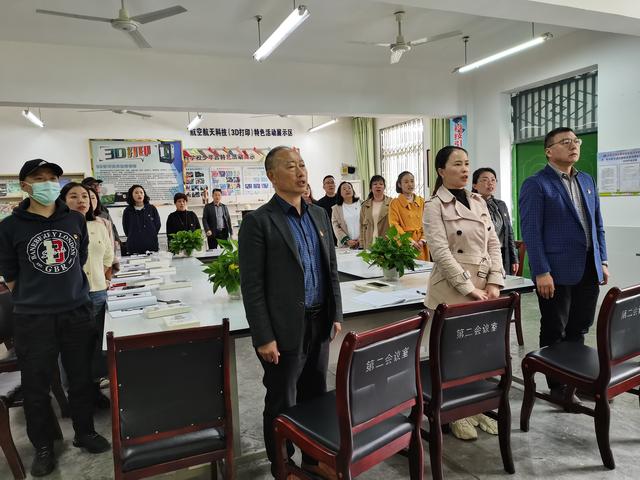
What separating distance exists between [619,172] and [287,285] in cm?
475

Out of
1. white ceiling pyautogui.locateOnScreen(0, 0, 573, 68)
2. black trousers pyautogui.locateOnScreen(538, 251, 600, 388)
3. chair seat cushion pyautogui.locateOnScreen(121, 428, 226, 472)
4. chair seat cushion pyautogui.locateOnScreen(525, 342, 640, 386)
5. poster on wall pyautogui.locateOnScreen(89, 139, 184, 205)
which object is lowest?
chair seat cushion pyautogui.locateOnScreen(121, 428, 226, 472)

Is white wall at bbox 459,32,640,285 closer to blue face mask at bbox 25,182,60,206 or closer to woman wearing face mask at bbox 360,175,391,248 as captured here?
woman wearing face mask at bbox 360,175,391,248

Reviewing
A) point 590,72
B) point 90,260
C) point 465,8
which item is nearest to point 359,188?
point 590,72

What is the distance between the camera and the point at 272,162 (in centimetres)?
176

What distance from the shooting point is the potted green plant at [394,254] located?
282 centimetres

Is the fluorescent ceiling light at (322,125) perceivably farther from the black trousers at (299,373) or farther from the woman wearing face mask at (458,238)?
the black trousers at (299,373)

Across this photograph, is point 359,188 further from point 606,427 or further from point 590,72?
point 606,427

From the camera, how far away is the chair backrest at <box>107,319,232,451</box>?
4.79 feet

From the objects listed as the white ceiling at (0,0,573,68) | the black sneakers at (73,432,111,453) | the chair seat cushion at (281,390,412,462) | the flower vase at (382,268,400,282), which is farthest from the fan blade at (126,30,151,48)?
the chair seat cushion at (281,390,412,462)

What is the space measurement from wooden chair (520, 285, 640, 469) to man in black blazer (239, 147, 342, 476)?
106cm

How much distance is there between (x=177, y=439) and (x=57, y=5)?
14.7 feet

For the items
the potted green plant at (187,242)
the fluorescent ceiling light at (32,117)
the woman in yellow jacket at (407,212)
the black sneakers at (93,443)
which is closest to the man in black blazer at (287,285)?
the black sneakers at (93,443)

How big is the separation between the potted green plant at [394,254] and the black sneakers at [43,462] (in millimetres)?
1980

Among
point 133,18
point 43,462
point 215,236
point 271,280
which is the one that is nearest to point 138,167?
point 215,236
